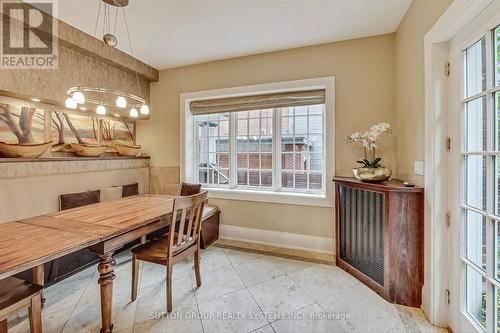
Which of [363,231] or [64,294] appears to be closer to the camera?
[64,294]

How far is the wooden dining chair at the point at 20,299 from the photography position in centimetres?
127

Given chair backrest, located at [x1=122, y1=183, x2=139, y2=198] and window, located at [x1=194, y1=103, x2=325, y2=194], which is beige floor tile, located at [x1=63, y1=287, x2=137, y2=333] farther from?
window, located at [x1=194, y1=103, x2=325, y2=194]

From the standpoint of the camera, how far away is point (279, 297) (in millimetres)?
2086

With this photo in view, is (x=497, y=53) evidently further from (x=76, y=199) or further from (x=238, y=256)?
(x=76, y=199)

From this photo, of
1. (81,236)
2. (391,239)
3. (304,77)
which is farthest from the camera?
(304,77)

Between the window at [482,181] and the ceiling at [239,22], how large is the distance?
1223 millimetres

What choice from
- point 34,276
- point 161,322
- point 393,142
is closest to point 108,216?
point 34,276

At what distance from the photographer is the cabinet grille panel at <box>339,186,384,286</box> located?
2.12 m

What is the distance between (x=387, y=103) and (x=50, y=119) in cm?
404

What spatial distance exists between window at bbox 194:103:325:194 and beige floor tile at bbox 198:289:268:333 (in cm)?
164

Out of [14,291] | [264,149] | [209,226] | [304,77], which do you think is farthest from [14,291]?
[304,77]

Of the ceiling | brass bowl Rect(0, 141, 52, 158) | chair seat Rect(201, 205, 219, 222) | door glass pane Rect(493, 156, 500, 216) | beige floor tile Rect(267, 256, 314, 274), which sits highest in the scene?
the ceiling

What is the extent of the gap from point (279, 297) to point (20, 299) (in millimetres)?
1803

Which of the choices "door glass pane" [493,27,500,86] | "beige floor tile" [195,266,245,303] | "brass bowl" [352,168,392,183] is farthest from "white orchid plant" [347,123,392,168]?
"beige floor tile" [195,266,245,303]
